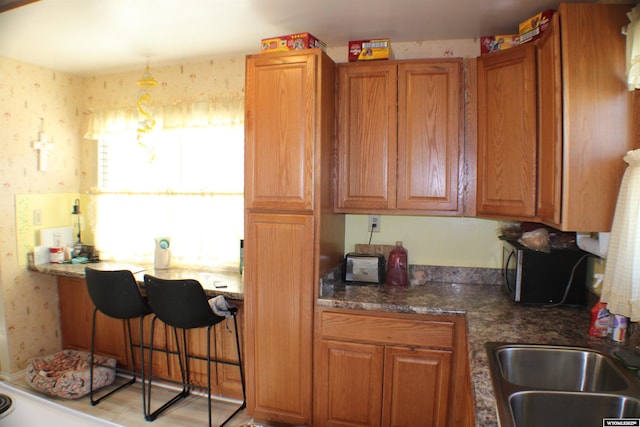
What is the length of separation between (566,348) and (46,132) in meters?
3.78

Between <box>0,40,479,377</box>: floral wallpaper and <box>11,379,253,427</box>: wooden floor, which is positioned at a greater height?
<box>0,40,479,377</box>: floral wallpaper

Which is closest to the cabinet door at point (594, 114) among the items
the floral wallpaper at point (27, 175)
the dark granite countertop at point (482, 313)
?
the dark granite countertop at point (482, 313)

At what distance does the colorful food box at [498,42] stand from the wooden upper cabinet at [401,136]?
0.56ft

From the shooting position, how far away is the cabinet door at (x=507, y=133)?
1970mm

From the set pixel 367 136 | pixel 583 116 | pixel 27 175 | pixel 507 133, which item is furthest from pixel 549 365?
pixel 27 175

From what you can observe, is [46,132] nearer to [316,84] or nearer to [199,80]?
[199,80]

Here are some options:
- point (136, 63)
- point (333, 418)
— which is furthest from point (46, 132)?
point (333, 418)

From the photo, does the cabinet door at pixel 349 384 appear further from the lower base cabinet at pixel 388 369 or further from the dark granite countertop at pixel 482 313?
the dark granite countertop at pixel 482 313

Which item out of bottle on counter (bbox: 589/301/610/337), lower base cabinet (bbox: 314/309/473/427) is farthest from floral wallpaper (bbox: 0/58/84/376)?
bottle on counter (bbox: 589/301/610/337)

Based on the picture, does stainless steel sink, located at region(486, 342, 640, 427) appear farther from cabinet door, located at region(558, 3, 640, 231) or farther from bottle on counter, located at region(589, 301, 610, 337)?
cabinet door, located at region(558, 3, 640, 231)

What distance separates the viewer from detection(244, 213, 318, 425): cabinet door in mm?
2158

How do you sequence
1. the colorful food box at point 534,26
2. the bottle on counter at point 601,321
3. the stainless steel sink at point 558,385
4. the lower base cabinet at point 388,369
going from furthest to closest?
the lower base cabinet at point 388,369
the colorful food box at point 534,26
the bottle on counter at point 601,321
the stainless steel sink at point 558,385

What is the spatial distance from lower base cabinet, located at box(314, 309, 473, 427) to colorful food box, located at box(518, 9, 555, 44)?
1456 millimetres

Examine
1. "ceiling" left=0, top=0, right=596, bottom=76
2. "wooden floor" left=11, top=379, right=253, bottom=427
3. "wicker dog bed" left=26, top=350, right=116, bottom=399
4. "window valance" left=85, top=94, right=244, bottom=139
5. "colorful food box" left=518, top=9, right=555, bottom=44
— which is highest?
"ceiling" left=0, top=0, right=596, bottom=76
